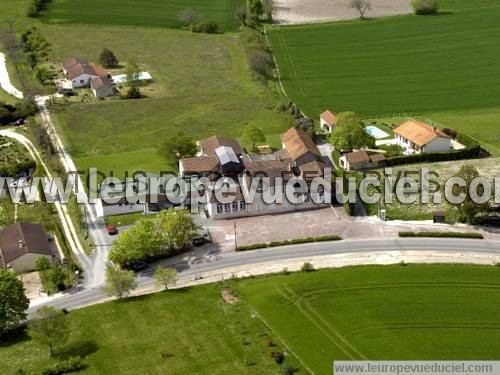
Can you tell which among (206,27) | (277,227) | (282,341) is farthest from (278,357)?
(206,27)

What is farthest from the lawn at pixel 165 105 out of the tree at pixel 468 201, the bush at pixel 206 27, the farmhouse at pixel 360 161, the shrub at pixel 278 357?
the shrub at pixel 278 357

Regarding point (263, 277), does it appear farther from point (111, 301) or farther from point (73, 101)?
point (73, 101)

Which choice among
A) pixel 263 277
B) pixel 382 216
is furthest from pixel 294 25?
pixel 263 277

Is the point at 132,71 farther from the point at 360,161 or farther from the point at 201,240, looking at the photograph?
the point at 201,240

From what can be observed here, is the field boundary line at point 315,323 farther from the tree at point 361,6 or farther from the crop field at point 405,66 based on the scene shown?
the tree at point 361,6

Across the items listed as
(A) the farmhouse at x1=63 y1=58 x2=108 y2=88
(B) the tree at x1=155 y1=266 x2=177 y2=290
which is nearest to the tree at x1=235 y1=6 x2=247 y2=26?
(A) the farmhouse at x1=63 y1=58 x2=108 y2=88
